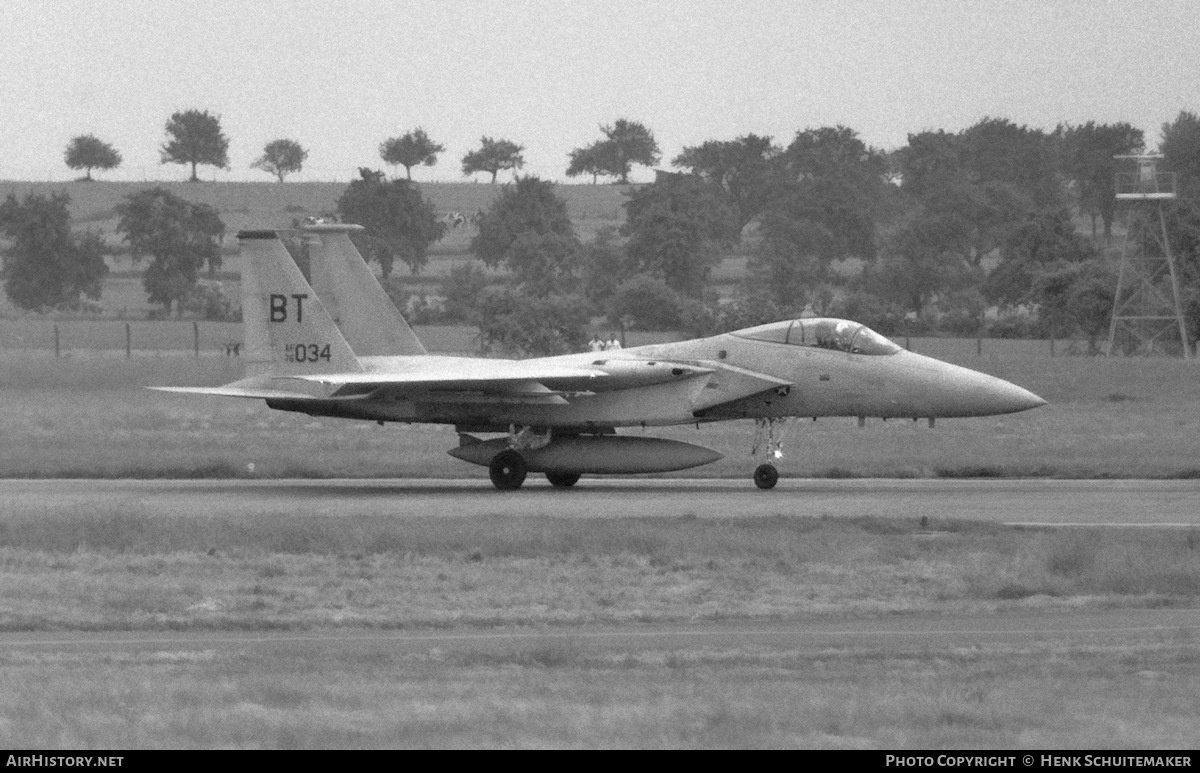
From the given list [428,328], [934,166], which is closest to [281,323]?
[428,328]

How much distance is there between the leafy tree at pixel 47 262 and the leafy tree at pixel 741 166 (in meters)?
41.0

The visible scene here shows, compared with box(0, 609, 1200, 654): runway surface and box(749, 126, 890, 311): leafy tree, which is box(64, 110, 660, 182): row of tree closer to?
box(749, 126, 890, 311): leafy tree

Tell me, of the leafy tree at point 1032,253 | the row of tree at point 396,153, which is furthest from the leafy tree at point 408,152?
the leafy tree at point 1032,253

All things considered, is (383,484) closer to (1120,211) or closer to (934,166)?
(934,166)

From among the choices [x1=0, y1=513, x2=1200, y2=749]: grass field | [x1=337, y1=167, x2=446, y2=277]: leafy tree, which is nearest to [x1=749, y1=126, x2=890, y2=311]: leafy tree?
[x1=337, y1=167, x2=446, y2=277]: leafy tree

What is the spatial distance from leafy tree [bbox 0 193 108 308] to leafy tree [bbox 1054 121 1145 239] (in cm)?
5803

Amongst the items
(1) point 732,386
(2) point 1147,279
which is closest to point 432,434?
(1) point 732,386

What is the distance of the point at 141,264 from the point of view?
8412 centimetres

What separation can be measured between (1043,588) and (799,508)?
246 inches

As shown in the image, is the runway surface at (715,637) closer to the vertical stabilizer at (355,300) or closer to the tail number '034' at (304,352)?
the tail number '034' at (304,352)

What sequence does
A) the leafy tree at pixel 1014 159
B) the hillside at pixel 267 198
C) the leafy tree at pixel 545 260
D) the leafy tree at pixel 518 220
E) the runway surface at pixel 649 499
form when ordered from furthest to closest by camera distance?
1. the leafy tree at pixel 1014 159
2. the hillside at pixel 267 198
3. the leafy tree at pixel 518 220
4. the leafy tree at pixel 545 260
5. the runway surface at pixel 649 499

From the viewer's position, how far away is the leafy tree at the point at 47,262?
252ft

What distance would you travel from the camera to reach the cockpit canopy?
2362 centimetres

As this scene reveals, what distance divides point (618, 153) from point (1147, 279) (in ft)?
249
